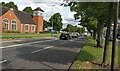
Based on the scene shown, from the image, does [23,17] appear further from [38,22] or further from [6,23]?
[6,23]

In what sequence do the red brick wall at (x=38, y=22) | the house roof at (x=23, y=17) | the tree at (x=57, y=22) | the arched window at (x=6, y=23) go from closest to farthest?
the arched window at (x=6, y=23)
the house roof at (x=23, y=17)
the red brick wall at (x=38, y=22)
the tree at (x=57, y=22)

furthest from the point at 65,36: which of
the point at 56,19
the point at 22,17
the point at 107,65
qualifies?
the point at 56,19

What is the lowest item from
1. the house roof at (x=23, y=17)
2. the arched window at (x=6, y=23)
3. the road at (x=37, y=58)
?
the road at (x=37, y=58)

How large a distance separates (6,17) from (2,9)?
14.6 feet

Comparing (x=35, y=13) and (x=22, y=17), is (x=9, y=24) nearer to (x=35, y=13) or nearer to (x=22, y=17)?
(x=22, y=17)

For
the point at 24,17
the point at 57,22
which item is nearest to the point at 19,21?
the point at 24,17

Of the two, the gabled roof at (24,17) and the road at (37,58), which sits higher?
the gabled roof at (24,17)

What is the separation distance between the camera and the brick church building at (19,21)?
70688 millimetres

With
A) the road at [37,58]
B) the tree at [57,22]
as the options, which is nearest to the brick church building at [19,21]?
the tree at [57,22]

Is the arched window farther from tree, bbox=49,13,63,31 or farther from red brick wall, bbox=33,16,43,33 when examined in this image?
tree, bbox=49,13,63,31

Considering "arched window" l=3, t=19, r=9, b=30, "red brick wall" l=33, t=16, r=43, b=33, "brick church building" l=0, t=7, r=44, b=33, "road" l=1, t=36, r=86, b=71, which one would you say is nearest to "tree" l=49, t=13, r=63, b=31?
"red brick wall" l=33, t=16, r=43, b=33

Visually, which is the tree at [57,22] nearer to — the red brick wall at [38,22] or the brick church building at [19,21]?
the red brick wall at [38,22]

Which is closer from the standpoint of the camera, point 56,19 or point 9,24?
point 9,24

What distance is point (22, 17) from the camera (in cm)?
8575
